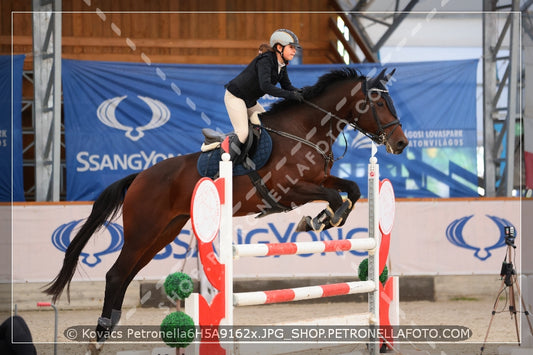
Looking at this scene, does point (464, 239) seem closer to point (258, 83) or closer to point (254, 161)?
point (254, 161)

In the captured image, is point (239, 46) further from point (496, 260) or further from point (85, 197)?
point (496, 260)

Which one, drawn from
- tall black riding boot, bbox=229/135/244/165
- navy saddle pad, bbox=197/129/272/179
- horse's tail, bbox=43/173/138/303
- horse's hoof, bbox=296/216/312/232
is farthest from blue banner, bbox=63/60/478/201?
horse's hoof, bbox=296/216/312/232

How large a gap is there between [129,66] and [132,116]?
0.66 metres

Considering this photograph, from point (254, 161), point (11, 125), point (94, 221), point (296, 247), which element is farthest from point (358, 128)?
point (11, 125)

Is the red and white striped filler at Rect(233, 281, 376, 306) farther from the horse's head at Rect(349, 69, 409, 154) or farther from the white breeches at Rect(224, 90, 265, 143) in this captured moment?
the white breeches at Rect(224, 90, 265, 143)

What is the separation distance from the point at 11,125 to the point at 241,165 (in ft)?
15.6

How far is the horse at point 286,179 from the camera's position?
4184mm

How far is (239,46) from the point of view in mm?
11328

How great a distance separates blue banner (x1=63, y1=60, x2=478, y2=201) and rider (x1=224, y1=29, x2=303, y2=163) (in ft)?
13.4

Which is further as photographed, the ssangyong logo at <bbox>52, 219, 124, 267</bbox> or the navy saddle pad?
the ssangyong logo at <bbox>52, 219, 124, 267</bbox>

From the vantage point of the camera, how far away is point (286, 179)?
422 centimetres

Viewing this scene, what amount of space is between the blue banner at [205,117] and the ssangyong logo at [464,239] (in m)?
0.67

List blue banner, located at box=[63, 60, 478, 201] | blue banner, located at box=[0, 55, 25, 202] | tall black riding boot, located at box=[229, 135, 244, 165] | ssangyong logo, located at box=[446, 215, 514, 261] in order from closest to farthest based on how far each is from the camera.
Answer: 1. tall black riding boot, located at box=[229, 135, 244, 165]
2. ssangyong logo, located at box=[446, 215, 514, 261]
3. blue banner, located at box=[0, 55, 25, 202]
4. blue banner, located at box=[63, 60, 478, 201]

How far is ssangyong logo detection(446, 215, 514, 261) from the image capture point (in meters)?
7.84
